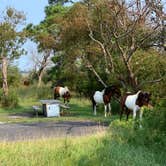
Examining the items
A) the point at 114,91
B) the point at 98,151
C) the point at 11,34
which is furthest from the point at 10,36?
the point at 98,151

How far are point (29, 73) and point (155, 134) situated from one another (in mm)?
51114

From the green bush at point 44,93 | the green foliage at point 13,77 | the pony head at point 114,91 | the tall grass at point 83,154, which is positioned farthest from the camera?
the green foliage at point 13,77

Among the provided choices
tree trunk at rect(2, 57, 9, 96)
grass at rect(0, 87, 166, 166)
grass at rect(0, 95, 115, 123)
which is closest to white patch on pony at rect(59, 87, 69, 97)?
grass at rect(0, 95, 115, 123)

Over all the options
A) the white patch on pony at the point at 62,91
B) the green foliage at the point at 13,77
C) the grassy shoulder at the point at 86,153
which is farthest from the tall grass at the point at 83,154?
the green foliage at the point at 13,77

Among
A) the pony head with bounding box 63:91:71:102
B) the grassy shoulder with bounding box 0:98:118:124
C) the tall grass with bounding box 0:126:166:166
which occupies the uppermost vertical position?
the pony head with bounding box 63:91:71:102

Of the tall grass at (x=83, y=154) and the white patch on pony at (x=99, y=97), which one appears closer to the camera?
the tall grass at (x=83, y=154)

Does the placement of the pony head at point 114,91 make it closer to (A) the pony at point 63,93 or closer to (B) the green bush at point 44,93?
(A) the pony at point 63,93

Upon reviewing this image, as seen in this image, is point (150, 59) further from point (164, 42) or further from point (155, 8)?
point (155, 8)

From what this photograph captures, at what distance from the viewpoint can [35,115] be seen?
27594 mm

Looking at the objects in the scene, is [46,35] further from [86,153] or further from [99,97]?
[86,153]


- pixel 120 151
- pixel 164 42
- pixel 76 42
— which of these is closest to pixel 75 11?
pixel 76 42

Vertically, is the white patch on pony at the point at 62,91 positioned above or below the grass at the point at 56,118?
above

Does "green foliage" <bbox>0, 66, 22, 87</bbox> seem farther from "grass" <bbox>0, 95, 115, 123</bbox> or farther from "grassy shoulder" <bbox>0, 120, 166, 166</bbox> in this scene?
"grassy shoulder" <bbox>0, 120, 166, 166</bbox>

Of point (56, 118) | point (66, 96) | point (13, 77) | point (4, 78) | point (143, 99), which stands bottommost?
point (56, 118)
